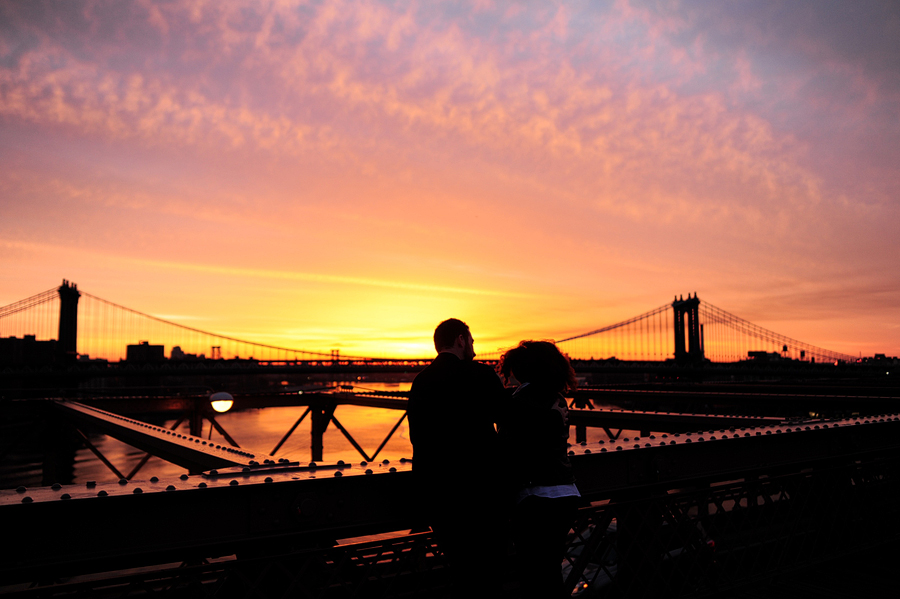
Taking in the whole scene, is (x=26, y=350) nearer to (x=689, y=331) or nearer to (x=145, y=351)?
(x=145, y=351)

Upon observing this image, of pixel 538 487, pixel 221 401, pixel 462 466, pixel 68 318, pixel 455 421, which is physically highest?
pixel 68 318

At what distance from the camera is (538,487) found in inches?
119

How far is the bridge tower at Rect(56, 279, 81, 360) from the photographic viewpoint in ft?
253

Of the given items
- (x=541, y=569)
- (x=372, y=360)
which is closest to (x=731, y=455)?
(x=541, y=569)

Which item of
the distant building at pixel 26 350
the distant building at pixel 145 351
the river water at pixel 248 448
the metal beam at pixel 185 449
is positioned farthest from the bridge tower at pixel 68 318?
the metal beam at pixel 185 449

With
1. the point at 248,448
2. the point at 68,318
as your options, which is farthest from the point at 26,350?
the point at 248,448

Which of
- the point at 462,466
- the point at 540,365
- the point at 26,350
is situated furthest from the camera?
the point at 26,350

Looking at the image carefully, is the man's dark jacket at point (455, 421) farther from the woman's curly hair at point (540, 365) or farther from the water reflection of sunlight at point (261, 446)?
the water reflection of sunlight at point (261, 446)

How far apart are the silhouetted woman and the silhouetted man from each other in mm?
271

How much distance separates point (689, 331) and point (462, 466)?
85.8 meters

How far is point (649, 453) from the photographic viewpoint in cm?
368

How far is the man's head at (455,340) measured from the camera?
9.73 feet

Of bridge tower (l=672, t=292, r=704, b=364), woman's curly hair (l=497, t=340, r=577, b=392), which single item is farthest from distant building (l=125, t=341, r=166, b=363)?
woman's curly hair (l=497, t=340, r=577, b=392)

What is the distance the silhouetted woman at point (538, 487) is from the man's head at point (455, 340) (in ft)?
1.23
